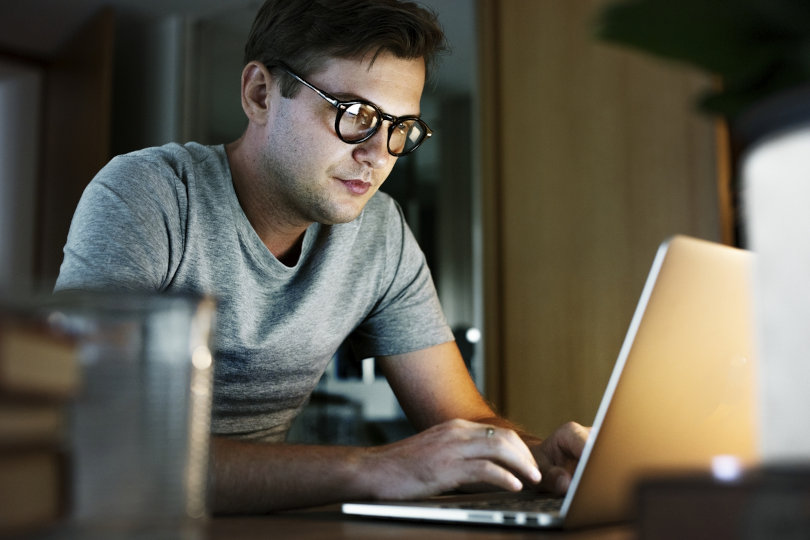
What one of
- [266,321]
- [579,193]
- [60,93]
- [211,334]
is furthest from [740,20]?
[60,93]

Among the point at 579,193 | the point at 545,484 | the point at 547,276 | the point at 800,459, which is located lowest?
the point at 545,484

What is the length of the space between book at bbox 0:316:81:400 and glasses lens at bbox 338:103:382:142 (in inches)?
42.6

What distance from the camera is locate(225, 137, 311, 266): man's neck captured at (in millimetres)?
1475

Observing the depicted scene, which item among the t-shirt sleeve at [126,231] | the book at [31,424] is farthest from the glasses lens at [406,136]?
the book at [31,424]

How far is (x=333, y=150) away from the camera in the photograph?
1464 millimetres

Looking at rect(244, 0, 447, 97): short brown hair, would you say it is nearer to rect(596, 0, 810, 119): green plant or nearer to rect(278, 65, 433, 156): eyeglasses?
rect(278, 65, 433, 156): eyeglasses

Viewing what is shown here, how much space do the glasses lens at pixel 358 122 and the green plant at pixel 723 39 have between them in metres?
1.07

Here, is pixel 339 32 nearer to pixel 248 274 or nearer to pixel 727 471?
pixel 248 274

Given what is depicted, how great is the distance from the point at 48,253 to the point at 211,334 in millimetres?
3919

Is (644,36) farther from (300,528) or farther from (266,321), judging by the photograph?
(266,321)

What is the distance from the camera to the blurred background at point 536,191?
2570mm

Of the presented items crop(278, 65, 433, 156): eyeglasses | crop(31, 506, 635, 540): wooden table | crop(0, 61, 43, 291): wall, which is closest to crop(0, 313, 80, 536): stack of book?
crop(31, 506, 635, 540): wooden table

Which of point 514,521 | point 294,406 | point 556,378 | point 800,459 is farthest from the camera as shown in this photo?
point 556,378

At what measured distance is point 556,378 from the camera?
8.95ft
